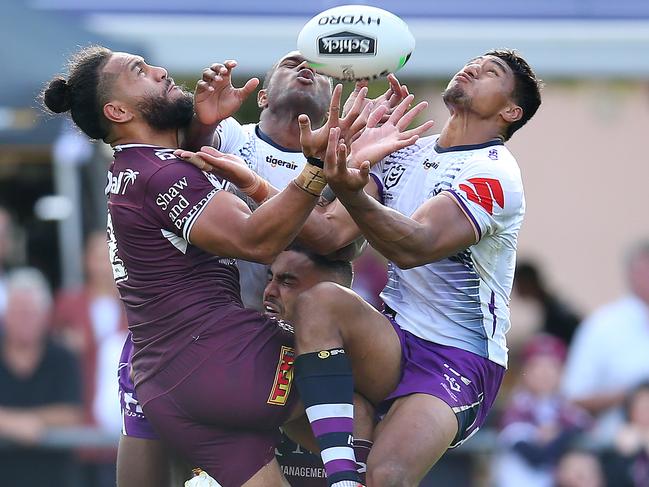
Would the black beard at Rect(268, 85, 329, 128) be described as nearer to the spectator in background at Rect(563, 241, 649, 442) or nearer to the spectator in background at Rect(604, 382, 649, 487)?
the spectator in background at Rect(604, 382, 649, 487)

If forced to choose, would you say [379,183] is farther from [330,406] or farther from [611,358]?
[611,358]

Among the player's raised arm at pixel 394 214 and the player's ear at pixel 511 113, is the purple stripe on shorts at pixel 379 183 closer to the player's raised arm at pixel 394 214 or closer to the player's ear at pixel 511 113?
the player's raised arm at pixel 394 214

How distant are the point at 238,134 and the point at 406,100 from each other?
33.8 inches

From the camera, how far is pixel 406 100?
575 centimetres

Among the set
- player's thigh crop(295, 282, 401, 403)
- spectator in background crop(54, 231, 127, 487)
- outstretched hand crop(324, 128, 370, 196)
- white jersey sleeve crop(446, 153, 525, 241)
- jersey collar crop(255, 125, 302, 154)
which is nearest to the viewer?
outstretched hand crop(324, 128, 370, 196)

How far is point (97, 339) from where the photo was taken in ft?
32.4

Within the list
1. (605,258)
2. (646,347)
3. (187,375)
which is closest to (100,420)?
(646,347)

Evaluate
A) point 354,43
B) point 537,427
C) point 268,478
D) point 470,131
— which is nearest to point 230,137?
point 354,43

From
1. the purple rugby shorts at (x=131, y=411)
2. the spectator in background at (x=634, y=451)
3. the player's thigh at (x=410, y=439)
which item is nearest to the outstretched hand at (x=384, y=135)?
the player's thigh at (x=410, y=439)

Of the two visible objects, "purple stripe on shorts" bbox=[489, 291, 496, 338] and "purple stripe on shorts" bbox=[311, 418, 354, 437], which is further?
"purple stripe on shorts" bbox=[489, 291, 496, 338]

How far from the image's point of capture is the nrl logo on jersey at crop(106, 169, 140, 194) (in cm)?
545

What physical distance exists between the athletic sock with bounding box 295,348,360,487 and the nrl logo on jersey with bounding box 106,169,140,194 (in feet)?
3.13

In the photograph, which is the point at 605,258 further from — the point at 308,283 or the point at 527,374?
the point at 308,283

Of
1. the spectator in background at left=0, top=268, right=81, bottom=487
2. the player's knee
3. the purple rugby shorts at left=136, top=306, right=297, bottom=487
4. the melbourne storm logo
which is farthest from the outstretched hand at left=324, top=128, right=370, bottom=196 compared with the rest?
the spectator in background at left=0, top=268, right=81, bottom=487
